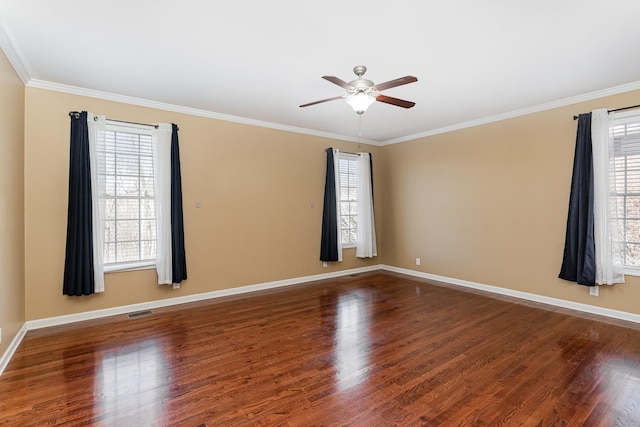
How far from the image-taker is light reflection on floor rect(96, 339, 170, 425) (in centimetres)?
217

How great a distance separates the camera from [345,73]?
3418 millimetres

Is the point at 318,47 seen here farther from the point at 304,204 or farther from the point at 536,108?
the point at 536,108

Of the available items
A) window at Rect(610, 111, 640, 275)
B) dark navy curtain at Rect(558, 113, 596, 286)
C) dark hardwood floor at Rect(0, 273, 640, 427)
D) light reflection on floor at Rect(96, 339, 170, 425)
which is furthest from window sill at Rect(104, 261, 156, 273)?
window at Rect(610, 111, 640, 275)

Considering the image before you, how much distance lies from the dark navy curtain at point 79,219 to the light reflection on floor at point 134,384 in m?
1.22

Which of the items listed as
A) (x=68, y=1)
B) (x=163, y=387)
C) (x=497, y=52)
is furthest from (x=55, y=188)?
(x=497, y=52)

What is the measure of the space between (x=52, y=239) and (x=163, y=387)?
8.17ft

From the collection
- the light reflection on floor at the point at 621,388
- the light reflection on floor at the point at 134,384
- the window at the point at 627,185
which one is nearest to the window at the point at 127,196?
the light reflection on floor at the point at 134,384

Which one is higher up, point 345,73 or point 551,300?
point 345,73

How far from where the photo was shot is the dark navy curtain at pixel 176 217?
443cm

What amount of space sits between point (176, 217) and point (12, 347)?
204 cm

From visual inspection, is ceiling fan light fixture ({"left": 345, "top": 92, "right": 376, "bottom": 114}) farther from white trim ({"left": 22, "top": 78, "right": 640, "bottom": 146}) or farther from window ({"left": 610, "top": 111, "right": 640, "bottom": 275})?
window ({"left": 610, "top": 111, "right": 640, "bottom": 275})

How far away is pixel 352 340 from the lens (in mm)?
3373

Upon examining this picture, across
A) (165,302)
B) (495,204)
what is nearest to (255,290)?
(165,302)

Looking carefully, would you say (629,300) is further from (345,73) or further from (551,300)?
(345,73)
